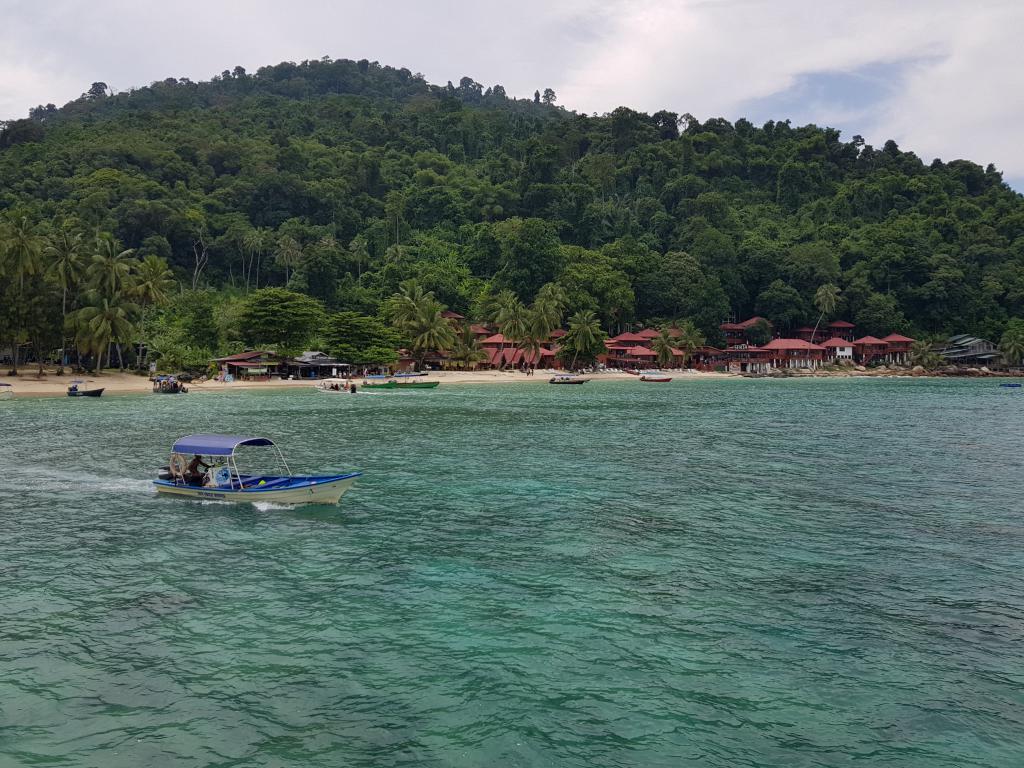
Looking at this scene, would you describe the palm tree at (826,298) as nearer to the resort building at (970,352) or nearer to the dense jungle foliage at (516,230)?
the dense jungle foliage at (516,230)

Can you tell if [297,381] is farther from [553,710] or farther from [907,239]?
[907,239]

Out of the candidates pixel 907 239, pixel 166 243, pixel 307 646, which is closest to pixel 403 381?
pixel 166 243

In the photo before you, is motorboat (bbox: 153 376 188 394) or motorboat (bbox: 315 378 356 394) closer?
motorboat (bbox: 153 376 188 394)

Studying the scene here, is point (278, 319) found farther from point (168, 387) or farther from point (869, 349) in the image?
point (869, 349)

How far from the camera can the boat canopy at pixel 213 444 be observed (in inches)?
968

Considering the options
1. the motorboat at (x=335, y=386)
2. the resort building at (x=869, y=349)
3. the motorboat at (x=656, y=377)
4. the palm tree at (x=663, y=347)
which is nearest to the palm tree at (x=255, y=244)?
the motorboat at (x=335, y=386)

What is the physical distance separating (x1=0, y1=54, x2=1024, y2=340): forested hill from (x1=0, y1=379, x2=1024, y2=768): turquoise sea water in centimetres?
9683

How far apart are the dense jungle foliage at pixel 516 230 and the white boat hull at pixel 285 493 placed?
232ft

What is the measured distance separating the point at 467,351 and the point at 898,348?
84.4 meters

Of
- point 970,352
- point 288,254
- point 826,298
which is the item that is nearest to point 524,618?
point 288,254

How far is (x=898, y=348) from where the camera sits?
136375 millimetres

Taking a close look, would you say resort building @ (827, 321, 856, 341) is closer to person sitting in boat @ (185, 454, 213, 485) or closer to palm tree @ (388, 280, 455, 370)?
palm tree @ (388, 280, 455, 370)

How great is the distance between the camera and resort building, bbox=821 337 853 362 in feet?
444

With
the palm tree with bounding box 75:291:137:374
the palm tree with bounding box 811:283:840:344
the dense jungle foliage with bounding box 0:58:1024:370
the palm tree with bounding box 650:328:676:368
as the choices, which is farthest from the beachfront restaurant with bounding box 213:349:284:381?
the palm tree with bounding box 811:283:840:344
